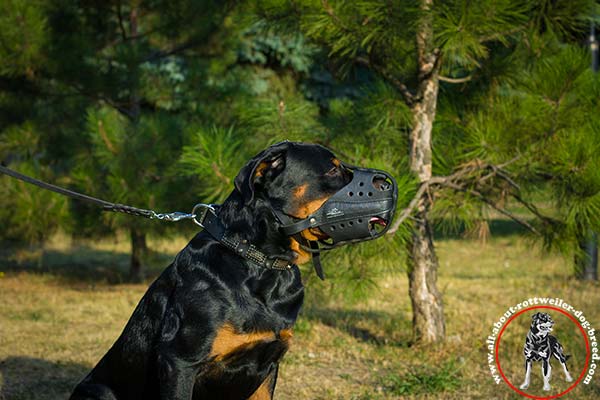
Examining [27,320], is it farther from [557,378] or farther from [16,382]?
[557,378]

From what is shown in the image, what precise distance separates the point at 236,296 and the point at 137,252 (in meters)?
6.28

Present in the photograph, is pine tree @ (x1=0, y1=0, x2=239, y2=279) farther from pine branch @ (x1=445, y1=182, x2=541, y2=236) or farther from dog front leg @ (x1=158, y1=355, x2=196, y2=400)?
dog front leg @ (x1=158, y1=355, x2=196, y2=400)

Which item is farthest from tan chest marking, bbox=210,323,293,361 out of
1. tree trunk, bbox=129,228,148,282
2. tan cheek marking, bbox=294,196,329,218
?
tree trunk, bbox=129,228,148,282

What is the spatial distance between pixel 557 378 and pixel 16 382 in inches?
135

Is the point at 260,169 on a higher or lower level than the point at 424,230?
higher

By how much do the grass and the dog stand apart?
1.44 m

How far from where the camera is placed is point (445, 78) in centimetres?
531

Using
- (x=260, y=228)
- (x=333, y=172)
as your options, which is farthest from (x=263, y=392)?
(x=333, y=172)

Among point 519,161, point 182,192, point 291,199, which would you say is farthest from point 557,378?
point 182,192

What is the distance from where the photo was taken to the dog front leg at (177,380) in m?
2.69

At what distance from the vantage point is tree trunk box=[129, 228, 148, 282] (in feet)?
27.9

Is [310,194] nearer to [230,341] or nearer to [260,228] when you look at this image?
[260,228]

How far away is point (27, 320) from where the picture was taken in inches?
253

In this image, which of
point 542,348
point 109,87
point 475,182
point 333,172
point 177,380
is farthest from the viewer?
point 109,87
